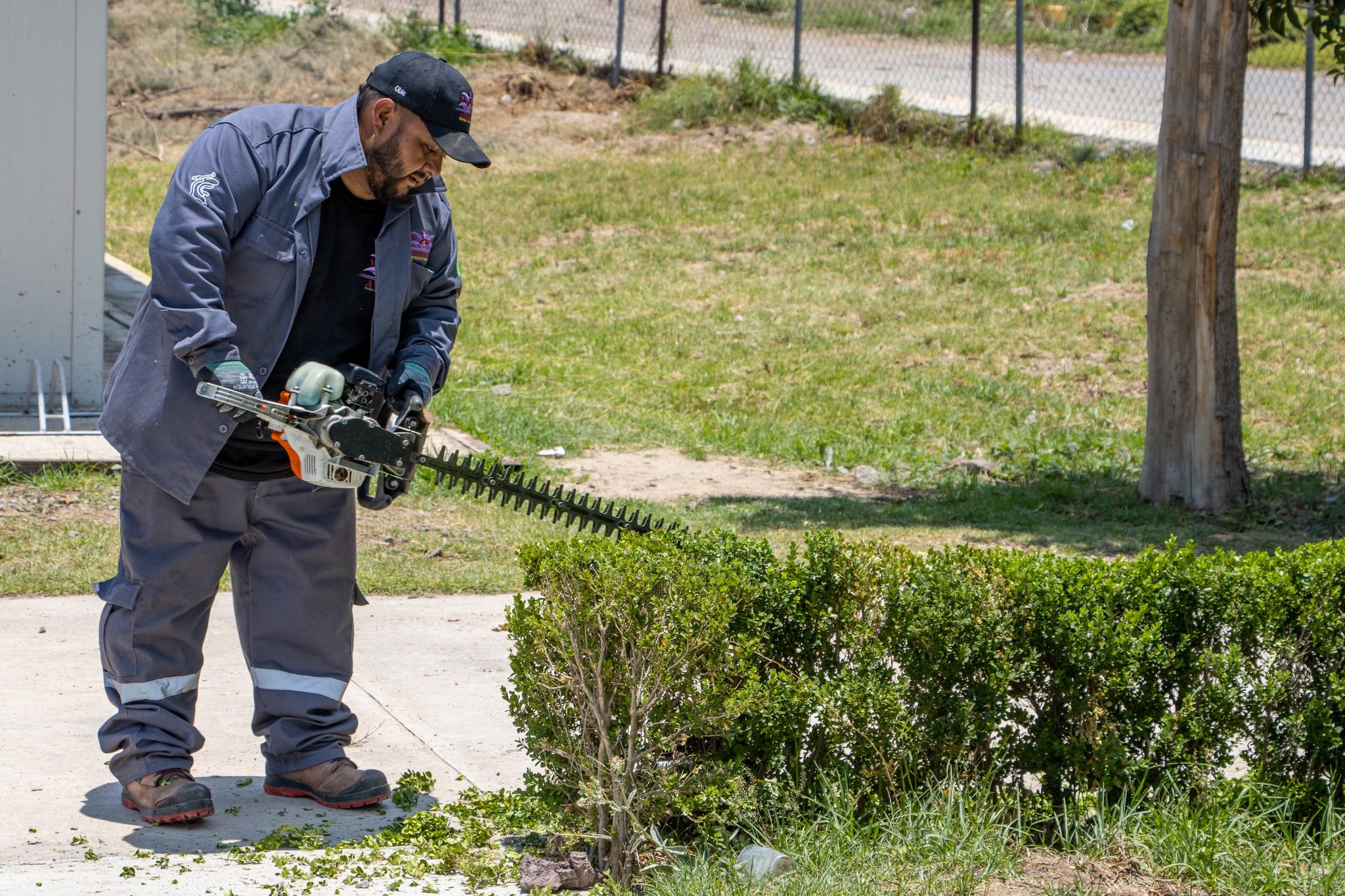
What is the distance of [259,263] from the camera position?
343 cm

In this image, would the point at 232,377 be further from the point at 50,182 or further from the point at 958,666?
the point at 50,182

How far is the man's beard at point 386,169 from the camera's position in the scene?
3438 millimetres

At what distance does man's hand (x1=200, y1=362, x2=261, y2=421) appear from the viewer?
3221 millimetres

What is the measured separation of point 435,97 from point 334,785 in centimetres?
176

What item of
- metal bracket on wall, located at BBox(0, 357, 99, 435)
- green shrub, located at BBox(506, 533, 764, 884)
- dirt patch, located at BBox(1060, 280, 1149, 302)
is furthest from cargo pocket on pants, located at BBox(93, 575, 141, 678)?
dirt patch, located at BBox(1060, 280, 1149, 302)

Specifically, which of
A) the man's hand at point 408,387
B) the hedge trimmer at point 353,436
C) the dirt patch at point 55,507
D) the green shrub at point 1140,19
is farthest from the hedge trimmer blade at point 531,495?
the green shrub at point 1140,19

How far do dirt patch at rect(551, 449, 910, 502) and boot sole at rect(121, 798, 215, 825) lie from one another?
3970 millimetres

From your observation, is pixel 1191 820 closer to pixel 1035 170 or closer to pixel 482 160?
pixel 482 160

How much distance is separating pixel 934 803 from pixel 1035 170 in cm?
1180

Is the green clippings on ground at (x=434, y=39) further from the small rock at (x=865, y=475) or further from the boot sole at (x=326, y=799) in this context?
the boot sole at (x=326, y=799)

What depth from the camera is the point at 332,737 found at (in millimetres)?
3732

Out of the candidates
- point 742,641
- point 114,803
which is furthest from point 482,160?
point 114,803

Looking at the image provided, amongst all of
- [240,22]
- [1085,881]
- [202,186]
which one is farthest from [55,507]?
[240,22]

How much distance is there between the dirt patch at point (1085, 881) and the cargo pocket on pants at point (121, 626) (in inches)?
82.5
